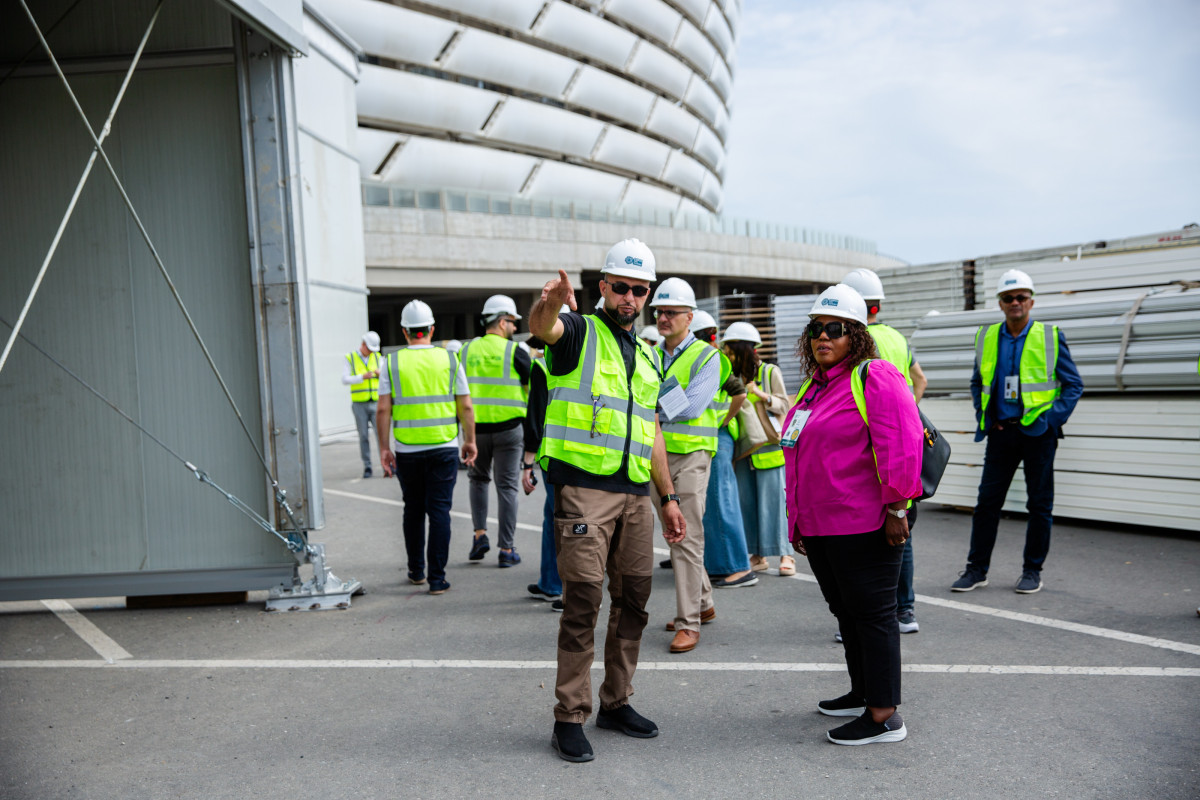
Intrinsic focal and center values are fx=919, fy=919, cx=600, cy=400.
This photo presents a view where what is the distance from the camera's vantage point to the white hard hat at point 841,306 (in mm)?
3893

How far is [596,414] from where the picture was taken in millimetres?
3791

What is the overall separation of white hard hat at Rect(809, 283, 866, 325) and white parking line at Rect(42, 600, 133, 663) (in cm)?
430

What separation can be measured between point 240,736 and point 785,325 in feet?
53.9

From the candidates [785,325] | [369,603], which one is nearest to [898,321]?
[785,325]

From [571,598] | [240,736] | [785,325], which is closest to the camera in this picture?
[571,598]

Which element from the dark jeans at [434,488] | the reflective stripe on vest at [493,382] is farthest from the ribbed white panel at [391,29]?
the dark jeans at [434,488]

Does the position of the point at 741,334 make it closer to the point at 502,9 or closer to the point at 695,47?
the point at 502,9

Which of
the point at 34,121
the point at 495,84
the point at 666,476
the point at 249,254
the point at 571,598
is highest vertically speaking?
the point at 495,84

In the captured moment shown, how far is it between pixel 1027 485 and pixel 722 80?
184 ft

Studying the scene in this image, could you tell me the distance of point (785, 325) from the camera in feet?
63.0

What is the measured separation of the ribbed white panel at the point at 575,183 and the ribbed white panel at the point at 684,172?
5551mm

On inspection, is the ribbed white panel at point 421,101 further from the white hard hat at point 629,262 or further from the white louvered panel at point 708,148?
the white hard hat at point 629,262

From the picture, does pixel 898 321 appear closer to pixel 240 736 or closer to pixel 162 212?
pixel 162 212

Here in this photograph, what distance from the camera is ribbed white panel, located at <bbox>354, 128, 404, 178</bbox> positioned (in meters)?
33.6
